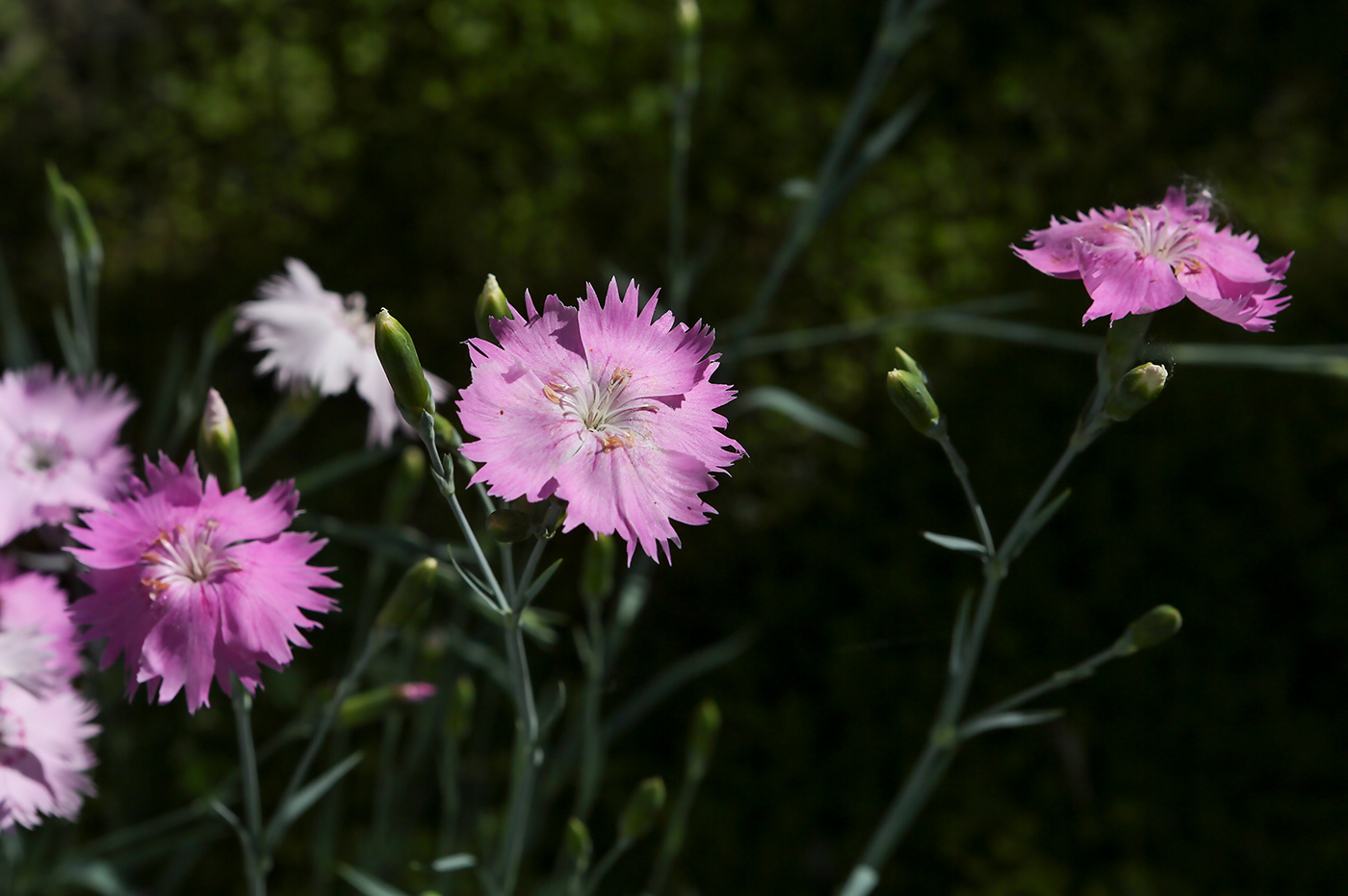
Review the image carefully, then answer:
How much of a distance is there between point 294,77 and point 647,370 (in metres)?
1.77

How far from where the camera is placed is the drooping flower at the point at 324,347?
87 centimetres

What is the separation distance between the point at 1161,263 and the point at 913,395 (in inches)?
6.0

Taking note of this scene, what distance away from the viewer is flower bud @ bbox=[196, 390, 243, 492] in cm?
70

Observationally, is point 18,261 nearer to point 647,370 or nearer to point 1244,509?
point 647,370

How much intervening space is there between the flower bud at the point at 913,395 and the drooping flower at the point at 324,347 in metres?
0.37

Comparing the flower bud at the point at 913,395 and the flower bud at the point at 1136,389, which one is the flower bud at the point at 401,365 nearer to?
the flower bud at the point at 913,395

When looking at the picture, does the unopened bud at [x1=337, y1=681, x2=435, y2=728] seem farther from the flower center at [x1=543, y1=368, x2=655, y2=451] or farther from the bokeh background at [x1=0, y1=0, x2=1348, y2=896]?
the bokeh background at [x1=0, y1=0, x2=1348, y2=896]

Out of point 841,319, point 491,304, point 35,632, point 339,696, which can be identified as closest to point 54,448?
point 35,632

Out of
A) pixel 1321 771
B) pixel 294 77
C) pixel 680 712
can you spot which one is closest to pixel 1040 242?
pixel 680 712

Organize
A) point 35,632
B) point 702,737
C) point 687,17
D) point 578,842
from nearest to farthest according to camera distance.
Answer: point 35,632 → point 578,842 → point 702,737 → point 687,17

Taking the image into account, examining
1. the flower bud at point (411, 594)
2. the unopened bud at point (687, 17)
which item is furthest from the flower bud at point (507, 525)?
the unopened bud at point (687, 17)

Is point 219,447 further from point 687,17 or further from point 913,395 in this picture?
point 687,17

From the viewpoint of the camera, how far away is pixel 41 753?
0.72 metres

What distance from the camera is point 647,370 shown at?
24.4 inches
